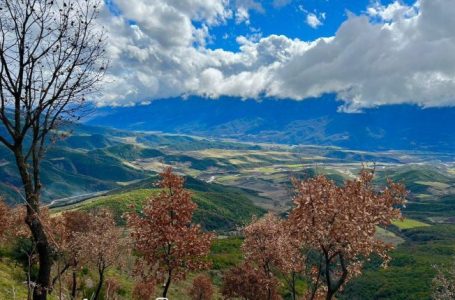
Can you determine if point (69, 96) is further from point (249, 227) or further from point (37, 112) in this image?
point (249, 227)

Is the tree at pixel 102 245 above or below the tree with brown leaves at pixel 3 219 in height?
below

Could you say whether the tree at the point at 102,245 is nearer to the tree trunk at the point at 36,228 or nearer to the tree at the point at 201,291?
the tree at the point at 201,291

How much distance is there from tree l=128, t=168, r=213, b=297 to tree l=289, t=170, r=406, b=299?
34.2 feet

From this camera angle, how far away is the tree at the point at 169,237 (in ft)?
116

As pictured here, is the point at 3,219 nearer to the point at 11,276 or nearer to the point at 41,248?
the point at 11,276

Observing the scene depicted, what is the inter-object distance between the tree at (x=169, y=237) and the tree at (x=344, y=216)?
34.2 feet

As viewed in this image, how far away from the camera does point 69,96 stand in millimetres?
25453

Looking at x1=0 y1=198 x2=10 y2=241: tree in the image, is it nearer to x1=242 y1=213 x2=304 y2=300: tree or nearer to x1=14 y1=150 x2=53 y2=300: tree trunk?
x1=242 y1=213 x2=304 y2=300: tree

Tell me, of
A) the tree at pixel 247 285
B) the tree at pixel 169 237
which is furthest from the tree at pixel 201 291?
the tree at pixel 169 237

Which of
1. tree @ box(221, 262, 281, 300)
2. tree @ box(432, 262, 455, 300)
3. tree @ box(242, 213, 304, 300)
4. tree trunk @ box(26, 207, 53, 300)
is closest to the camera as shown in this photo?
tree trunk @ box(26, 207, 53, 300)

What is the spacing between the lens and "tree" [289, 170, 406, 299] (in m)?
26.7

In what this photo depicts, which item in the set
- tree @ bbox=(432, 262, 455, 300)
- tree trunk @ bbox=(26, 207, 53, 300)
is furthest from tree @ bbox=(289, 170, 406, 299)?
tree @ bbox=(432, 262, 455, 300)

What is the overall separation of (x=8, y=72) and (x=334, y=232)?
21.8 m

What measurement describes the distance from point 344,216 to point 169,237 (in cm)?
1535
